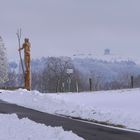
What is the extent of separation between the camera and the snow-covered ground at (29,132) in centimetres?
1368

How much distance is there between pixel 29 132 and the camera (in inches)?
572

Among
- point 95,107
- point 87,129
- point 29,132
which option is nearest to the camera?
point 29,132

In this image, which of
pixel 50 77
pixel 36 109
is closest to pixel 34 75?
pixel 50 77

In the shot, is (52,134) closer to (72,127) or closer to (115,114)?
(72,127)

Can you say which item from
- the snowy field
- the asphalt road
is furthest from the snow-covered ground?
the snowy field

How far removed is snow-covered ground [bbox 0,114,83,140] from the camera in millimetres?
13676

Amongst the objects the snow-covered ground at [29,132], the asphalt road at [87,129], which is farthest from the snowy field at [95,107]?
the snow-covered ground at [29,132]

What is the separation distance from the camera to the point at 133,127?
1814cm

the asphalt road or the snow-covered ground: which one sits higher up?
the snow-covered ground

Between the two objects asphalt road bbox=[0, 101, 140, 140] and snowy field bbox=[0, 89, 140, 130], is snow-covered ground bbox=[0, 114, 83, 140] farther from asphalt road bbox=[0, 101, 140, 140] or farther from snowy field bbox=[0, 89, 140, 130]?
snowy field bbox=[0, 89, 140, 130]

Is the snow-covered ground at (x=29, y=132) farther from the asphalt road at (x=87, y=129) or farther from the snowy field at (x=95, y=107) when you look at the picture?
the snowy field at (x=95, y=107)

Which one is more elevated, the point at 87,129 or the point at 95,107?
the point at 95,107

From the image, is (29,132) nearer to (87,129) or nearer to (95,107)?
(87,129)

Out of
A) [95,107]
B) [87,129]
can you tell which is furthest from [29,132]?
[95,107]
